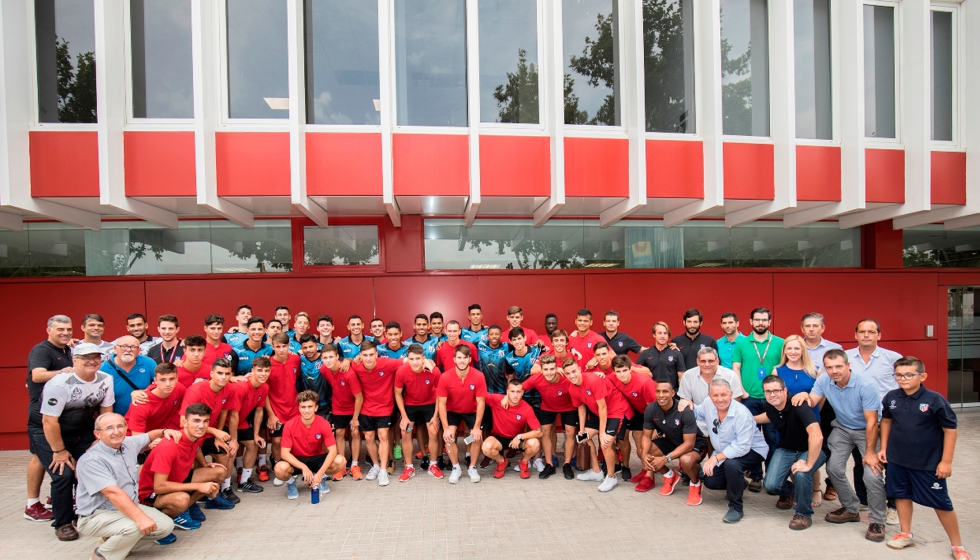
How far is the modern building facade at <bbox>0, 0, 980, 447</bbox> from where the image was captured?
248 inches

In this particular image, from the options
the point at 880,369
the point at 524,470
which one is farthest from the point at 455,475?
the point at 880,369

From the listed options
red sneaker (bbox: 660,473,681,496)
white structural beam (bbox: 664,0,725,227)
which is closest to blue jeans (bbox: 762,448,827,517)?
red sneaker (bbox: 660,473,681,496)

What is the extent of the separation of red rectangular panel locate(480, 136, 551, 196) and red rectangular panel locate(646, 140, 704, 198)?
5.11ft

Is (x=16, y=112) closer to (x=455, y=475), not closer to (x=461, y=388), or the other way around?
(x=461, y=388)

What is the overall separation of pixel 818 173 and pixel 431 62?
6.16 m

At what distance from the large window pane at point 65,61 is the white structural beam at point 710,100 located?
877 centimetres

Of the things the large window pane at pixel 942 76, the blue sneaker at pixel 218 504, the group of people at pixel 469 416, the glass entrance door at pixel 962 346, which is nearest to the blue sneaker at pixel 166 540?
the group of people at pixel 469 416

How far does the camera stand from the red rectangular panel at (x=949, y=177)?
738 centimetres

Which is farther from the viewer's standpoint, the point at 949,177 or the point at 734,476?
the point at 949,177

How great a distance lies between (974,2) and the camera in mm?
7555

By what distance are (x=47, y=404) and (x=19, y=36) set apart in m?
5.27

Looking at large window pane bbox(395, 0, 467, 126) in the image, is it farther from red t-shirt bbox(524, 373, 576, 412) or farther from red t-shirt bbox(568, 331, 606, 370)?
red t-shirt bbox(524, 373, 576, 412)

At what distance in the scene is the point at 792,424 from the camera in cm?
471

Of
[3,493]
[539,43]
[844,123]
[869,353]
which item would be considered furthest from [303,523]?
[844,123]
